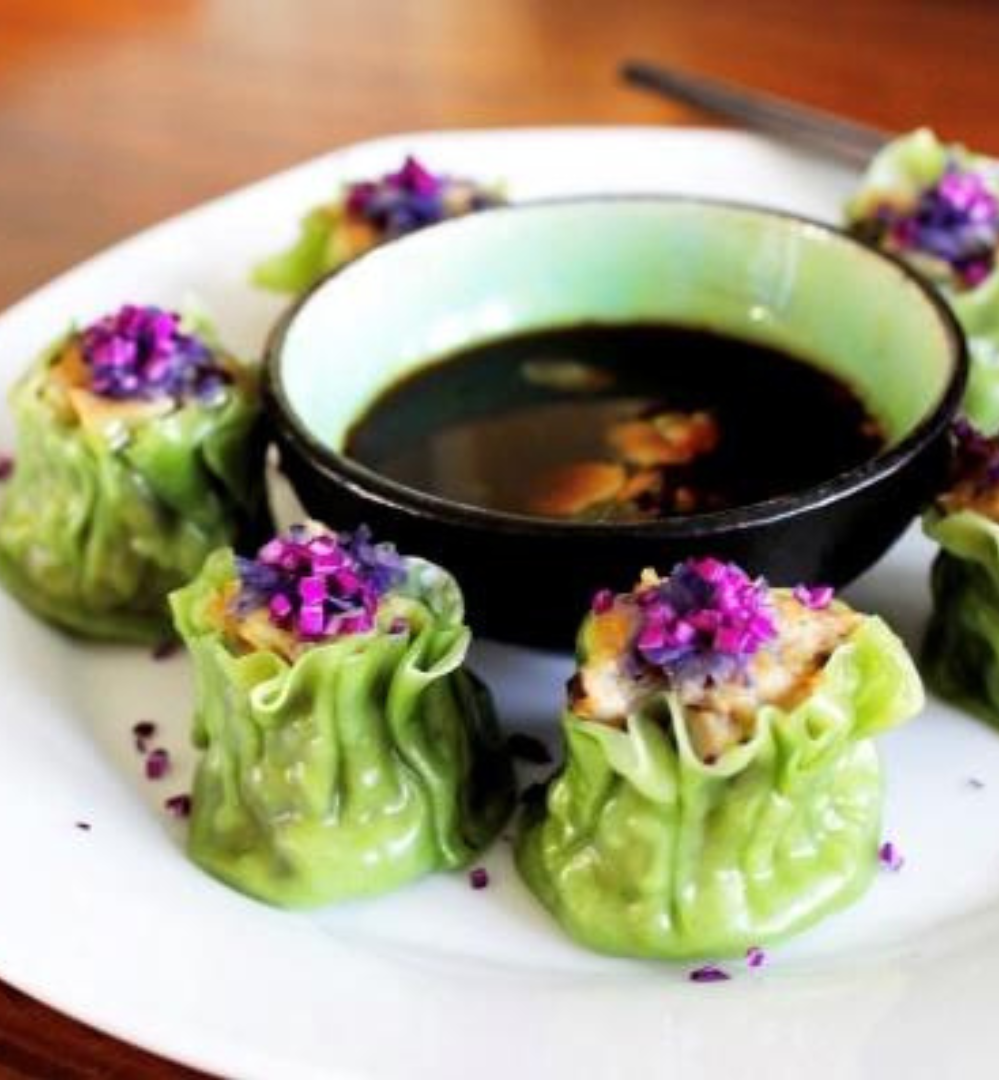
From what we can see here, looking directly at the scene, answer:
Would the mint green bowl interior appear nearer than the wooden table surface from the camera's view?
Yes

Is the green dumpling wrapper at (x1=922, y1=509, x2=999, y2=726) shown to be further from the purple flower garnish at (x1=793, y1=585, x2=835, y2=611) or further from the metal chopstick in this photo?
the metal chopstick

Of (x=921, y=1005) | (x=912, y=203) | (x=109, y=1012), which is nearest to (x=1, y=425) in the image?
(x=109, y=1012)

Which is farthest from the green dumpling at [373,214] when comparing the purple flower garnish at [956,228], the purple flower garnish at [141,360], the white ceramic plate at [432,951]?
the white ceramic plate at [432,951]

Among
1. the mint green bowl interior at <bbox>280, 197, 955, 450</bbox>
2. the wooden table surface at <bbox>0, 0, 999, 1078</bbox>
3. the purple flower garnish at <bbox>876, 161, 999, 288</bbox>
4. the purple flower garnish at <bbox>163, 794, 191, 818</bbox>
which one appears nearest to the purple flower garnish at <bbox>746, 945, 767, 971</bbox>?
the purple flower garnish at <bbox>163, 794, 191, 818</bbox>

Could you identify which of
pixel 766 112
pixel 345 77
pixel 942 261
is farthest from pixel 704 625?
pixel 345 77

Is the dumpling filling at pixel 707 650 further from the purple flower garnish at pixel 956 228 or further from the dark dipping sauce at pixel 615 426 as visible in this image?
the purple flower garnish at pixel 956 228

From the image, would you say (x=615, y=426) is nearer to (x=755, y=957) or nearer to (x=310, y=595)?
(x=310, y=595)

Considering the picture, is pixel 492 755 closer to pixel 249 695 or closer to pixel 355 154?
pixel 249 695

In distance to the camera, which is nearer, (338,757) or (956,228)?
(338,757)
